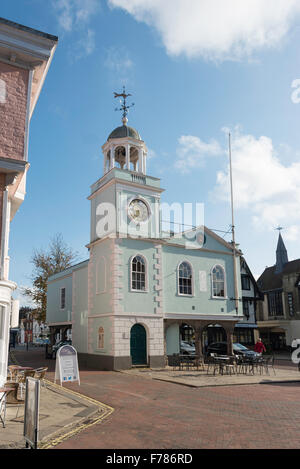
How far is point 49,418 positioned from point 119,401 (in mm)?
3213

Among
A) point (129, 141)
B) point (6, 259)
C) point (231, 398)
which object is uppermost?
point (129, 141)

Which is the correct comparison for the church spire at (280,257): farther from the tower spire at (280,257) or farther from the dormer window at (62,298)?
the dormer window at (62,298)

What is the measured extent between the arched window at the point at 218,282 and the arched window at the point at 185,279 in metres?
2.02

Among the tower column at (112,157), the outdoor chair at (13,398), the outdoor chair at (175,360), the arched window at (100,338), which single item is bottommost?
the outdoor chair at (175,360)

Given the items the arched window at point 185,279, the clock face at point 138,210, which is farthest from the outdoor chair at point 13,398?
the arched window at point 185,279

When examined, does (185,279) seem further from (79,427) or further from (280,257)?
(280,257)

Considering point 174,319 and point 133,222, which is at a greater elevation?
point 133,222

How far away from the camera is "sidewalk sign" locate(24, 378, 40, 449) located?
20.5ft

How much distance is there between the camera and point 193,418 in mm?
9258

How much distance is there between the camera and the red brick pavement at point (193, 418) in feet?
23.4

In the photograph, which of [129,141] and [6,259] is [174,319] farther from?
[6,259]
